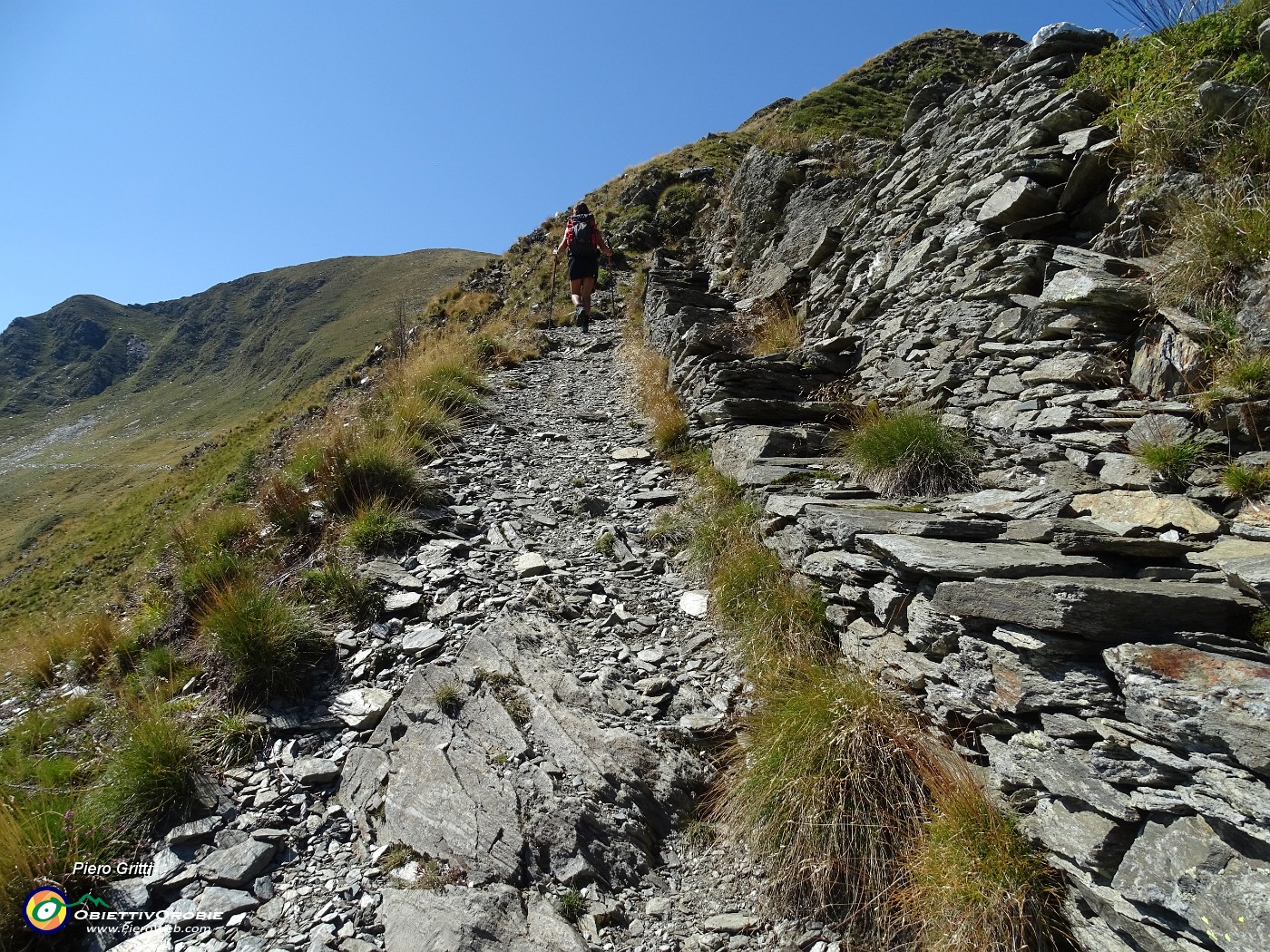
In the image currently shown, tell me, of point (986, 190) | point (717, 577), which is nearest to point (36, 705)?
point (717, 577)

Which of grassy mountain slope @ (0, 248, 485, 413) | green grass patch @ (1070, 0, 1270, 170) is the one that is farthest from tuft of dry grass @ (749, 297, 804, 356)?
grassy mountain slope @ (0, 248, 485, 413)

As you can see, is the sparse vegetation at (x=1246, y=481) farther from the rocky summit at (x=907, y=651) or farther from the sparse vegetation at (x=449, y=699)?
the sparse vegetation at (x=449, y=699)

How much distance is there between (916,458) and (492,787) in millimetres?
4611

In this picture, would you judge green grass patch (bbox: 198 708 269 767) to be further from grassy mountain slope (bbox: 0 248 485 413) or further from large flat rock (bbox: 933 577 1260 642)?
grassy mountain slope (bbox: 0 248 485 413)

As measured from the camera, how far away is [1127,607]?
3068 mm

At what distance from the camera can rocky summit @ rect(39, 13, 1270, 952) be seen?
2.80 meters

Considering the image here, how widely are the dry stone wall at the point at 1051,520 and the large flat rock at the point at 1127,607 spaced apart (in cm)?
1

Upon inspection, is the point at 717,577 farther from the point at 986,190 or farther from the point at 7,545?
the point at 7,545

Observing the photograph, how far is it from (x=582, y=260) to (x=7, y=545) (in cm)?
7433

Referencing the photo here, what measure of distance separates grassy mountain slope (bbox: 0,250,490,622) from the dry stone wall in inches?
1333

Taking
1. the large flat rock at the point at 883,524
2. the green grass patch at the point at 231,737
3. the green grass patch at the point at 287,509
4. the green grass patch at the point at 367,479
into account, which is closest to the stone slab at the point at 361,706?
the green grass patch at the point at 231,737

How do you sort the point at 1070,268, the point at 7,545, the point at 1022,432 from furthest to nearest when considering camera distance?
the point at 7,545
the point at 1070,268
the point at 1022,432

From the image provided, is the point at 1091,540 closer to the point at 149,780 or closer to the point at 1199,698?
the point at 1199,698

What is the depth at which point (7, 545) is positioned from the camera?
195ft
